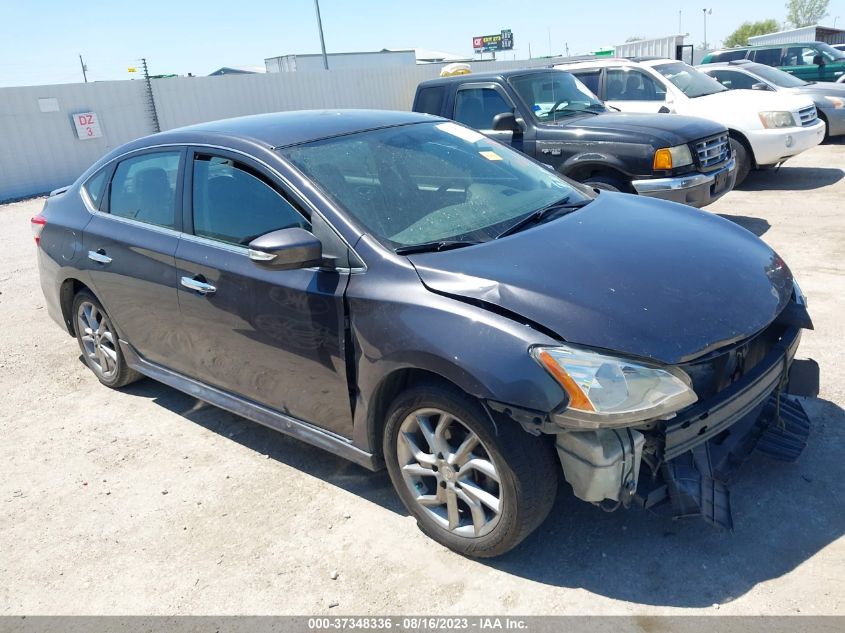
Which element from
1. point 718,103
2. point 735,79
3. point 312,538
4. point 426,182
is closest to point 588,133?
point 718,103

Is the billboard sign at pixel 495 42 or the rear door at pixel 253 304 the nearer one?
the rear door at pixel 253 304

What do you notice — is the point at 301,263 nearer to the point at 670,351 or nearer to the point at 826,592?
the point at 670,351

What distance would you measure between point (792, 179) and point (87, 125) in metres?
15.7

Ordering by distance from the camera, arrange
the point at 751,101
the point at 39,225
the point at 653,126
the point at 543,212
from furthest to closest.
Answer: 1. the point at 751,101
2. the point at 653,126
3. the point at 39,225
4. the point at 543,212

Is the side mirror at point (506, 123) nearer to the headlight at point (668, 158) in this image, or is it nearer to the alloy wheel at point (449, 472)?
the headlight at point (668, 158)

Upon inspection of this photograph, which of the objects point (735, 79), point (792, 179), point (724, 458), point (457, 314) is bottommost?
point (792, 179)

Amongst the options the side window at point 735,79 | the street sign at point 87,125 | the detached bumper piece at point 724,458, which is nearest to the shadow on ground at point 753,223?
the detached bumper piece at point 724,458

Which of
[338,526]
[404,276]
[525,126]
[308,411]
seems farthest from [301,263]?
[525,126]

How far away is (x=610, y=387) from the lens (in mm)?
2453

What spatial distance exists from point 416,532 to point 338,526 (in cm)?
38

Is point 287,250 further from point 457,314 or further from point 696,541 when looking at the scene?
point 696,541

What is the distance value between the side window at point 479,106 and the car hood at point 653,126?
2.54ft

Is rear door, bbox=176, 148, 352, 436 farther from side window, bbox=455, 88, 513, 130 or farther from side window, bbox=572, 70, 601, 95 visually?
side window, bbox=572, 70, 601, 95

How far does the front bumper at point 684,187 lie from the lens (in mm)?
6730
